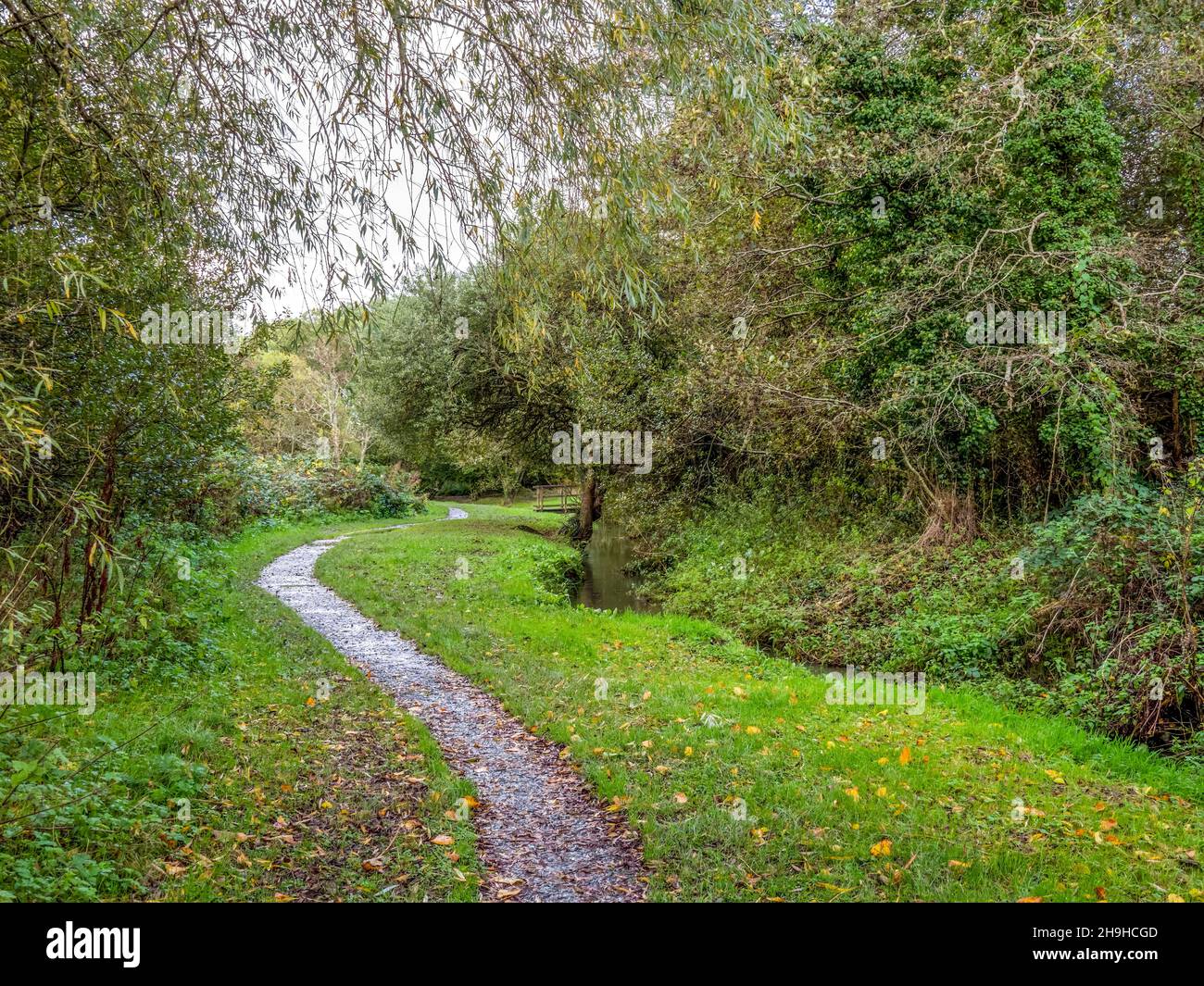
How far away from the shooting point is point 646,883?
162 inches

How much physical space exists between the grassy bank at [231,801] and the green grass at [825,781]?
135 cm

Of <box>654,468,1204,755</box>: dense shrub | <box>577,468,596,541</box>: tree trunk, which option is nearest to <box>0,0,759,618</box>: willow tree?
<box>654,468,1204,755</box>: dense shrub

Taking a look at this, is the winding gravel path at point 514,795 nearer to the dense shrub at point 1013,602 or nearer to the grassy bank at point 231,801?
the grassy bank at point 231,801

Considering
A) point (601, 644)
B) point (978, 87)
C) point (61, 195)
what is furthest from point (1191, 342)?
point (61, 195)

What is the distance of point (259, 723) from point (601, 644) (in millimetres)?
4658

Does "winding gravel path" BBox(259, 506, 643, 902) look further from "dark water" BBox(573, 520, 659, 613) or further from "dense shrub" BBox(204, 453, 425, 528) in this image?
"dense shrub" BBox(204, 453, 425, 528)

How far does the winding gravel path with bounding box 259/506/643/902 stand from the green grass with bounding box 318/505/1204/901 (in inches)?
7.9

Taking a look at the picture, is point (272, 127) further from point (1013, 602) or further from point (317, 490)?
point (317, 490)

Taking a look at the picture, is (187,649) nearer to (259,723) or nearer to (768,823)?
(259,723)

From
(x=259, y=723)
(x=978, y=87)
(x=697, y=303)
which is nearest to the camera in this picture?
(x=259, y=723)

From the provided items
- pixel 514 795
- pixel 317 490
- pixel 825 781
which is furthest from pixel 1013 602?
pixel 317 490

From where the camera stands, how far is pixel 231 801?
4.61 m

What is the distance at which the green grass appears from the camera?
13.8ft
